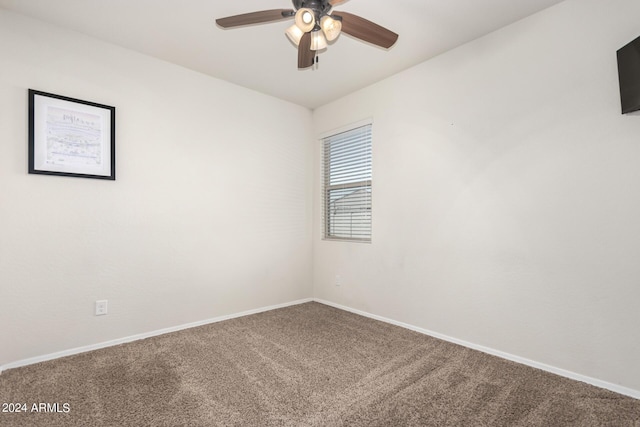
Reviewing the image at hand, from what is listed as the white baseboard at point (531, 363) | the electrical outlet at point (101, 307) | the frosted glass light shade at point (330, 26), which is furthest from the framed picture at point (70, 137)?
the white baseboard at point (531, 363)

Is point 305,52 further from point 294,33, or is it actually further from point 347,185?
point 347,185

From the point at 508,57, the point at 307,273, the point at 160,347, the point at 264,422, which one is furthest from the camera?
the point at 307,273

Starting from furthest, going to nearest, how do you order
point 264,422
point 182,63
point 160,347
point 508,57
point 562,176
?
point 182,63 < point 160,347 < point 508,57 < point 562,176 < point 264,422

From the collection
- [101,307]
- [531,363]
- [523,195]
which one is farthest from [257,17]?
[531,363]

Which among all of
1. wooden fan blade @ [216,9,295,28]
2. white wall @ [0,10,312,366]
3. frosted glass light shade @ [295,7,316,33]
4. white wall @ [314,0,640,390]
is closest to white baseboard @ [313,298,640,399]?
white wall @ [314,0,640,390]

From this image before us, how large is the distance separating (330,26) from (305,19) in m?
0.17

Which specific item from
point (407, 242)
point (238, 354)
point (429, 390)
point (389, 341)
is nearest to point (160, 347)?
point (238, 354)

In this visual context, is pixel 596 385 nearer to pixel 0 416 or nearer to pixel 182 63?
pixel 0 416

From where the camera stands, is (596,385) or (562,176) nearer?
(596,385)

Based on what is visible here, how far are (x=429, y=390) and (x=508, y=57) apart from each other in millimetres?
2483

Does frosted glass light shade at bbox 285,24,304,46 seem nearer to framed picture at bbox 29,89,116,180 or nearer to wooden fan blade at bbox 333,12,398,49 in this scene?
wooden fan blade at bbox 333,12,398,49

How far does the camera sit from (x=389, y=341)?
269 cm

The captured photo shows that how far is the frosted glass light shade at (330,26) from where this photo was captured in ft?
5.72

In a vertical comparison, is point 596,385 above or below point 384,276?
below
